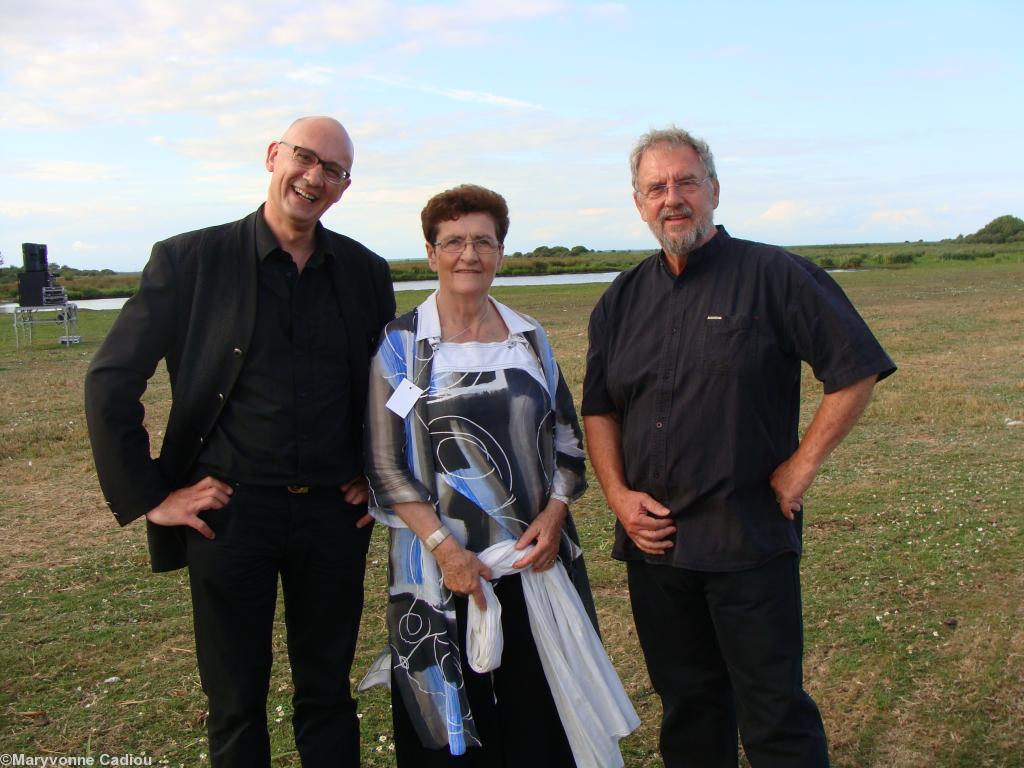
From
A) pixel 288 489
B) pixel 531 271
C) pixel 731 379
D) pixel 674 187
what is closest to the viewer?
Result: pixel 731 379

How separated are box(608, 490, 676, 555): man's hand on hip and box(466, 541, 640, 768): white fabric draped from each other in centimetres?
34

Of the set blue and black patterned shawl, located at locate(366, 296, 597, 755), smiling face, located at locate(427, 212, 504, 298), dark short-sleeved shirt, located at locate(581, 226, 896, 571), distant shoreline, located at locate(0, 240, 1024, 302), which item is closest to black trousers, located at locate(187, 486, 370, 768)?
blue and black patterned shawl, located at locate(366, 296, 597, 755)

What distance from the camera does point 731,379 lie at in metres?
2.79

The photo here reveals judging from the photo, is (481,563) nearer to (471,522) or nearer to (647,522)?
(471,522)

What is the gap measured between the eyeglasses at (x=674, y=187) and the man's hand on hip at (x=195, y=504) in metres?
1.71

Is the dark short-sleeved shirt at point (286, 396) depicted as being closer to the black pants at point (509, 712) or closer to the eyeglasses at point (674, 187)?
the black pants at point (509, 712)

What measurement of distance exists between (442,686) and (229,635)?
28.9 inches

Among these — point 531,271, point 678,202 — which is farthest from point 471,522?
point 531,271

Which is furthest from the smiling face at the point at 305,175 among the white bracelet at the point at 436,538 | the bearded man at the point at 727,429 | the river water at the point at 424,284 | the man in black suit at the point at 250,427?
the river water at the point at 424,284

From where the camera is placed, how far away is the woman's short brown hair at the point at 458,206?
3053 mm

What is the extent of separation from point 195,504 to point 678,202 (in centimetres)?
187

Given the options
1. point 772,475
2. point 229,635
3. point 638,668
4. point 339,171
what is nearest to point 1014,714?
point 638,668

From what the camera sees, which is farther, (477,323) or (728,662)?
(477,323)

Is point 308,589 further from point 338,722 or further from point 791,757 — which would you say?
point 791,757
